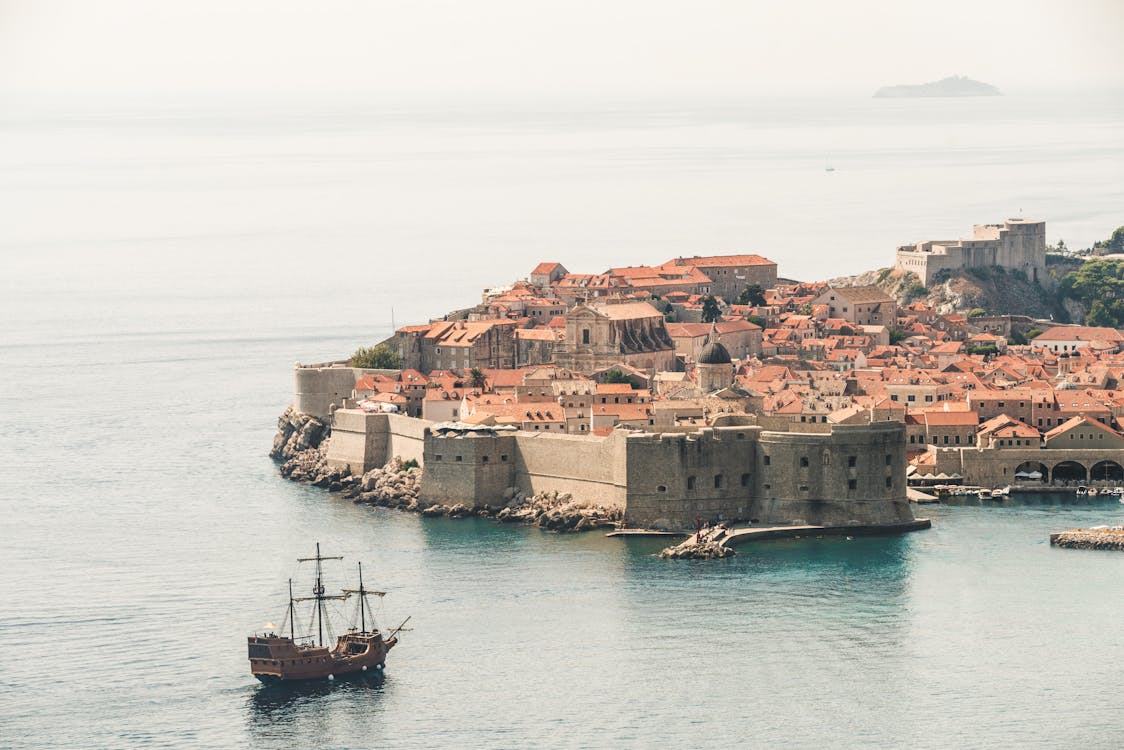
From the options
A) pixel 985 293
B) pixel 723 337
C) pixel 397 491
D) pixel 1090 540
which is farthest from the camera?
pixel 985 293

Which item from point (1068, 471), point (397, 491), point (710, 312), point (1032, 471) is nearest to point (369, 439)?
point (397, 491)

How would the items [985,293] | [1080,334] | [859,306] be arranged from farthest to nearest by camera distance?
[985,293], [859,306], [1080,334]

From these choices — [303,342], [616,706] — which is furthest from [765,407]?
[303,342]

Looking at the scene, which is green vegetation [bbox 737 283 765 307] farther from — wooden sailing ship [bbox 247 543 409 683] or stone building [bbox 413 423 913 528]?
wooden sailing ship [bbox 247 543 409 683]

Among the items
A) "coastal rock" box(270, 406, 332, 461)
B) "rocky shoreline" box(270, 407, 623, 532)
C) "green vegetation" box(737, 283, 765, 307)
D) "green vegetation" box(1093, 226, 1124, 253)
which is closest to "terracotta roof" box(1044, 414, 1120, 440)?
"rocky shoreline" box(270, 407, 623, 532)

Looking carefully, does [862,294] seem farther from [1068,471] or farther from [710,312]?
[1068,471]
